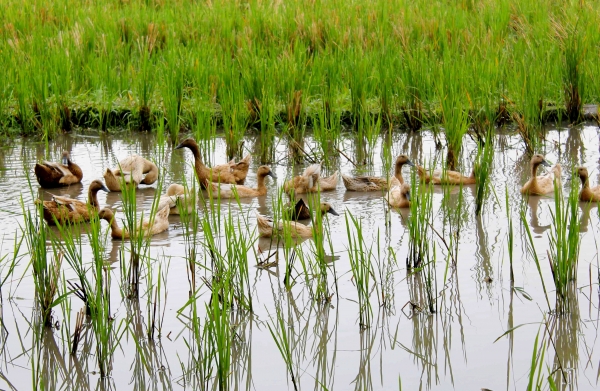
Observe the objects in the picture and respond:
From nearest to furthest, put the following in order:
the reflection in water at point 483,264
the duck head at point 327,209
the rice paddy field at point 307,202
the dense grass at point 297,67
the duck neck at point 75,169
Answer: the rice paddy field at point 307,202 < the reflection in water at point 483,264 < the duck head at point 327,209 < the duck neck at point 75,169 < the dense grass at point 297,67

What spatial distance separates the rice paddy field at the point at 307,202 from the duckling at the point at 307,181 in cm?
17

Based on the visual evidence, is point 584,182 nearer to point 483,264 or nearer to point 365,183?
point 365,183

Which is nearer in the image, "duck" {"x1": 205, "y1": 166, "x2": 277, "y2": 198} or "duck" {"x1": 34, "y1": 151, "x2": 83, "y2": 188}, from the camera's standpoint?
"duck" {"x1": 205, "y1": 166, "x2": 277, "y2": 198}

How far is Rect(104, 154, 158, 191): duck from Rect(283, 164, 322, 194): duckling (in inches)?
46.1

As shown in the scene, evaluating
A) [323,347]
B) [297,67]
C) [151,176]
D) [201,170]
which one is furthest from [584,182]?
[297,67]

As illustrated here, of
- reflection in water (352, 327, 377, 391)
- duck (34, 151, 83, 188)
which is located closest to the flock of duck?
duck (34, 151, 83, 188)

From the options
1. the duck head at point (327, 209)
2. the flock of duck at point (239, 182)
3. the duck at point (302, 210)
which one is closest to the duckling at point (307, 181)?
the flock of duck at point (239, 182)

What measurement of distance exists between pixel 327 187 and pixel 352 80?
1.86 m

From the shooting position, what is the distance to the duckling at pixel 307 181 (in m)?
7.15

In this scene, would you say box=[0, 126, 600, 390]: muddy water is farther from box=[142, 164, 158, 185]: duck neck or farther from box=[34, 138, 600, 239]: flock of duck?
box=[142, 164, 158, 185]: duck neck

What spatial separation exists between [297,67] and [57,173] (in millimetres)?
3058

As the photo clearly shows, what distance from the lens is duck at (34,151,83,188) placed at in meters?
7.50

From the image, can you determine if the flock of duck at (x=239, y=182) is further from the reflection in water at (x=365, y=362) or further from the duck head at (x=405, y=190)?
the reflection in water at (x=365, y=362)

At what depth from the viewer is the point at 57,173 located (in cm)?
753
